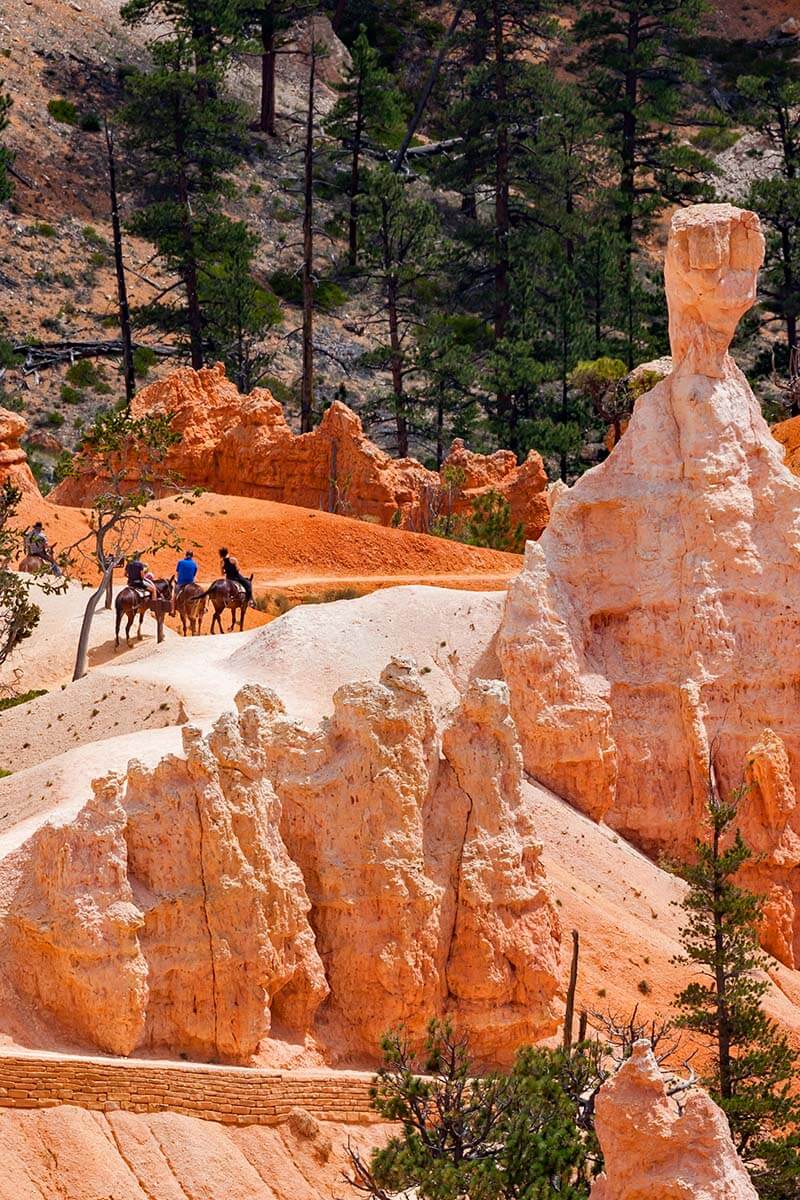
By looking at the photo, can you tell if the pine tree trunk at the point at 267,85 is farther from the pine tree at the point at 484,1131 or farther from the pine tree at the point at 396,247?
the pine tree at the point at 484,1131

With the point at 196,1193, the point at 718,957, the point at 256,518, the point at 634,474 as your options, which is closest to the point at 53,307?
the point at 256,518

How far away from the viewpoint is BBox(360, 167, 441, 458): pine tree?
77812 mm

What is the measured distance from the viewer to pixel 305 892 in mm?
35250

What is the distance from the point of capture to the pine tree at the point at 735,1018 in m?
35.6

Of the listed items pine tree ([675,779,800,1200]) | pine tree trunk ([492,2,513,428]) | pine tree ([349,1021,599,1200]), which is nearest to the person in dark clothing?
pine tree ([675,779,800,1200])

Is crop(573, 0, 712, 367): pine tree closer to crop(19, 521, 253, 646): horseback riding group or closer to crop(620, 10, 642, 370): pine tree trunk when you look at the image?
crop(620, 10, 642, 370): pine tree trunk

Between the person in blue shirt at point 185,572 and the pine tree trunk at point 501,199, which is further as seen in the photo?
the pine tree trunk at point 501,199

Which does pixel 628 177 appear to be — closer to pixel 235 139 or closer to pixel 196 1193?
pixel 235 139

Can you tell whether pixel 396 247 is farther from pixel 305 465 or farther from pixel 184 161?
pixel 305 465

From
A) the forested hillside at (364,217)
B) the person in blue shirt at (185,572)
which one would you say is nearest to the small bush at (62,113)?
the forested hillside at (364,217)

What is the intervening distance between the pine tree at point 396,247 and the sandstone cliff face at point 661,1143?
5226cm

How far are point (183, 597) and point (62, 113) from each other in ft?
163

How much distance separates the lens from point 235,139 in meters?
93.4

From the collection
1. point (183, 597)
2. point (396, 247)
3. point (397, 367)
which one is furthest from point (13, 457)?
point (396, 247)
